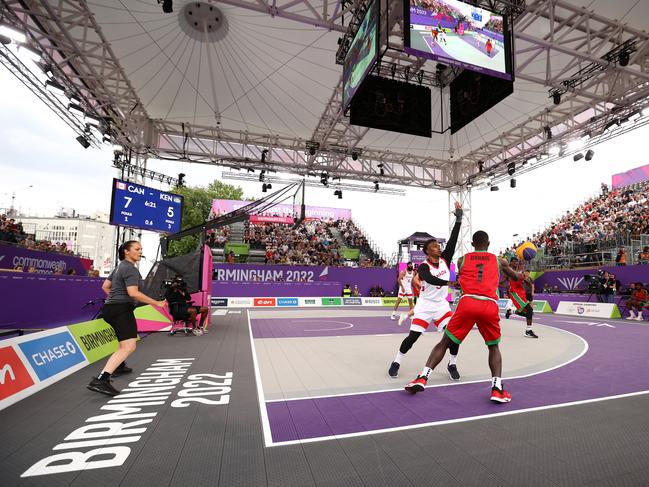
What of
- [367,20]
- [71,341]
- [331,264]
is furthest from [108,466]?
[331,264]

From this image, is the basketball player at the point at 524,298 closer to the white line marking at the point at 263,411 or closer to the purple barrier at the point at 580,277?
the white line marking at the point at 263,411

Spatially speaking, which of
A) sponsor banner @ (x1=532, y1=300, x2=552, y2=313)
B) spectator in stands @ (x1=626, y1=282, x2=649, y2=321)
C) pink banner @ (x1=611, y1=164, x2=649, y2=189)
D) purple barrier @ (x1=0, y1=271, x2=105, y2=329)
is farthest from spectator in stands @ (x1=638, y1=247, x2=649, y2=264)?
purple barrier @ (x1=0, y1=271, x2=105, y2=329)

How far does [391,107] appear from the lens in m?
11.7

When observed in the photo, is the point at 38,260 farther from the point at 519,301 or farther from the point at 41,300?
the point at 519,301

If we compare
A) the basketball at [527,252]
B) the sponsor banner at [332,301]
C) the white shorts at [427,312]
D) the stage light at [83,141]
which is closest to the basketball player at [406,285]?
the basketball at [527,252]

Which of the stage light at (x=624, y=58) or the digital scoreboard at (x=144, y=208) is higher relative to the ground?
the stage light at (x=624, y=58)

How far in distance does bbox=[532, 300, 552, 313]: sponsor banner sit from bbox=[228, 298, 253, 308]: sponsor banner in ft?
49.6

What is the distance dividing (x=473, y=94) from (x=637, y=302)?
10339 millimetres

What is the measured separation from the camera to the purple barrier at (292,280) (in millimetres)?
20828

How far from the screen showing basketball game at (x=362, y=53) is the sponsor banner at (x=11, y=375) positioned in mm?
8393

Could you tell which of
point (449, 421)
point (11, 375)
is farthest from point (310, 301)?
point (449, 421)

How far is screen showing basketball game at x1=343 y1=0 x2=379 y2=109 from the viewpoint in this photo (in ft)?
27.0

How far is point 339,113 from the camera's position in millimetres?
15438

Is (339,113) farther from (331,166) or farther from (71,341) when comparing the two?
(71,341)
